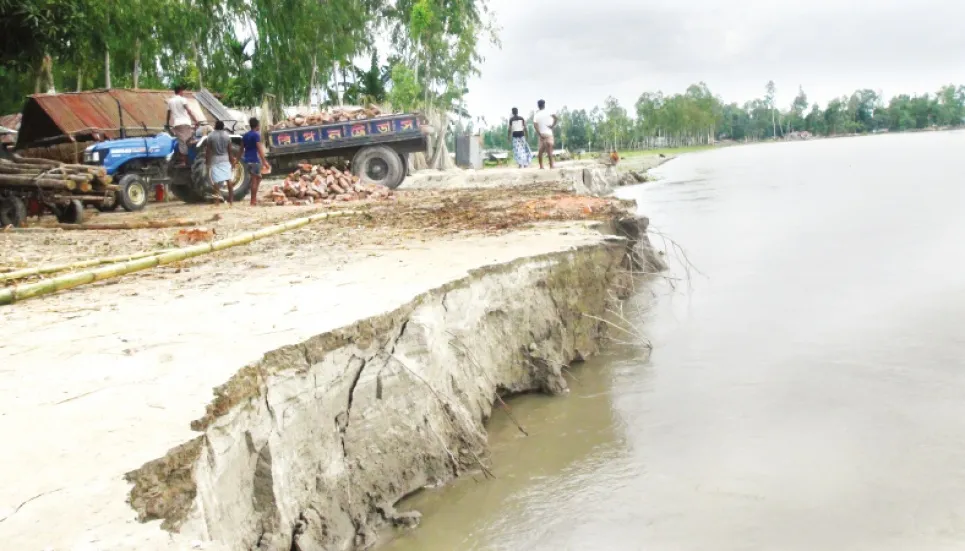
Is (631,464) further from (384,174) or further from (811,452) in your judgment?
(384,174)

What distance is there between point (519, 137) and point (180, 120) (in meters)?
8.95

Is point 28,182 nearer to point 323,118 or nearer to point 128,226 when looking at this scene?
point 128,226

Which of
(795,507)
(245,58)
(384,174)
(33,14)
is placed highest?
(245,58)

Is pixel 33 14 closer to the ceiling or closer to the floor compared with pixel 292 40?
closer to the floor

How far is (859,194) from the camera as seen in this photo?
24.2 metres

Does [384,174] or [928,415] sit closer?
[928,415]

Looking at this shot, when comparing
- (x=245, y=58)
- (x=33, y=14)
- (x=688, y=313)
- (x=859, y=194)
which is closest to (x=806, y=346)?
(x=688, y=313)

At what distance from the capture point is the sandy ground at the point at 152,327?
2.35 metres

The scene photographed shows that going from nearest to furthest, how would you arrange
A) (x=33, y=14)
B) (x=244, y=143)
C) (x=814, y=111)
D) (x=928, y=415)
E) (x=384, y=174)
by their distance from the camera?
(x=928, y=415)
(x=33, y=14)
(x=244, y=143)
(x=384, y=174)
(x=814, y=111)

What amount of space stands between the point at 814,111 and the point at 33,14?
428 feet

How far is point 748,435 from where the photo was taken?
→ 5.28 meters

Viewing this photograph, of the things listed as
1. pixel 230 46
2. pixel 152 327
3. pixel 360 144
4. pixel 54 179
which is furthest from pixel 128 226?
pixel 230 46

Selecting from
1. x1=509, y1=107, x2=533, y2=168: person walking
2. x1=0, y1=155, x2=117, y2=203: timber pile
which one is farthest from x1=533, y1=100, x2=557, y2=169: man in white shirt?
x1=0, y1=155, x2=117, y2=203: timber pile

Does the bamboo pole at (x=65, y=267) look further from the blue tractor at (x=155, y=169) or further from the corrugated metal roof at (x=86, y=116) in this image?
the corrugated metal roof at (x=86, y=116)
